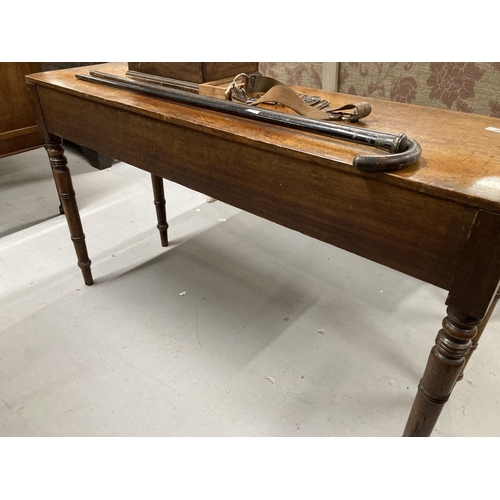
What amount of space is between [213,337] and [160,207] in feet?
2.41

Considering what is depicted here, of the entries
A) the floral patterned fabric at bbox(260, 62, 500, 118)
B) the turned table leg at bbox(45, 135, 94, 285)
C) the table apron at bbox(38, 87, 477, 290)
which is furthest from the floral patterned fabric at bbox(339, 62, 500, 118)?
the turned table leg at bbox(45, 135, 94, 285)

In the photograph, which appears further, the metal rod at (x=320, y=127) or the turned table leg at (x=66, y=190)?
the turned table leg at (x=66, y=190)

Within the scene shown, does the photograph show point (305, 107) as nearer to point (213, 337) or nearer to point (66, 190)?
point (213, 337)

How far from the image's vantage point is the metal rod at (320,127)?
2.68ft

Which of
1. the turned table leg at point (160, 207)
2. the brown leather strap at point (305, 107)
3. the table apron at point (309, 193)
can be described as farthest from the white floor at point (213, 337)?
the brown leather strap at point (305, 107)

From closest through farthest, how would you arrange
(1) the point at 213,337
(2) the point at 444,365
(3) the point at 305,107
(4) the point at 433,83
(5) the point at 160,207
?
1. (2) the point at 444,365
2. (3) the point at 305,107
3. (1) the point at 213,337
4. (4) the point at 433,83
5. (5) the point at 160,207

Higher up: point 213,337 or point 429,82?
point 429,82

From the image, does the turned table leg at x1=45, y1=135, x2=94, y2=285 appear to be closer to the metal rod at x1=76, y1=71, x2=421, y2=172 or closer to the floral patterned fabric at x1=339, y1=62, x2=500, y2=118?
the metal rod at x1=76, y1=71, x2=421, y2=172

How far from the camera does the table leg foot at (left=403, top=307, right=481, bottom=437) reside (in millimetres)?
875

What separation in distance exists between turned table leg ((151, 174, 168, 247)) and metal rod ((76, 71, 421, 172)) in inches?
24.7

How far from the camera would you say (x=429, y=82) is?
183 cm

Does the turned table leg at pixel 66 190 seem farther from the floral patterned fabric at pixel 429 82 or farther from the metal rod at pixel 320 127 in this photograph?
the floral patterned fabric at pixel 429 82

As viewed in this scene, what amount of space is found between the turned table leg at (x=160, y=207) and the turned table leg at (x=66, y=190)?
1.23ft

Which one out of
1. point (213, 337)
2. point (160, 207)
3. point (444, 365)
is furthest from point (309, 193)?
point (160, 207)
